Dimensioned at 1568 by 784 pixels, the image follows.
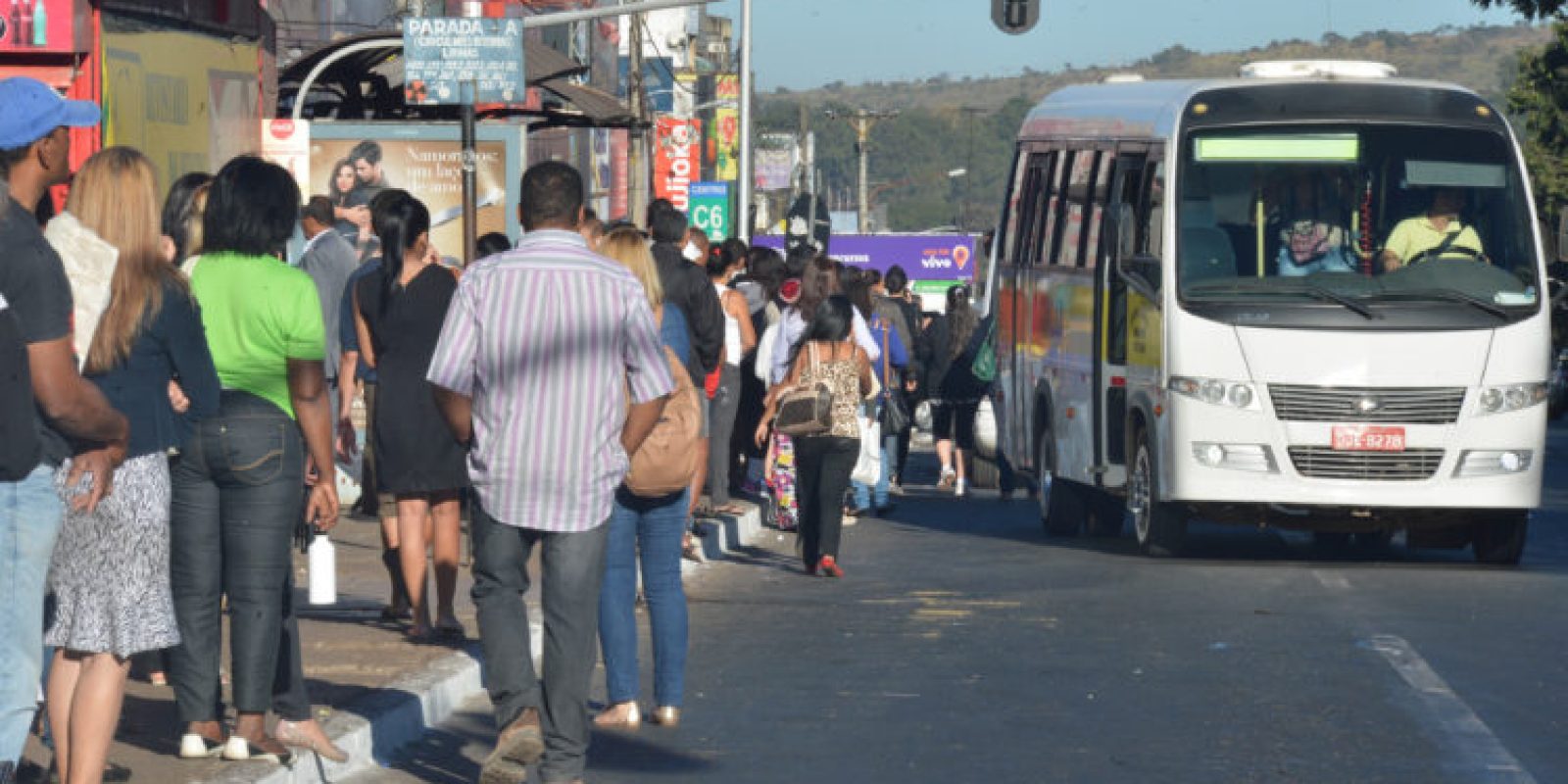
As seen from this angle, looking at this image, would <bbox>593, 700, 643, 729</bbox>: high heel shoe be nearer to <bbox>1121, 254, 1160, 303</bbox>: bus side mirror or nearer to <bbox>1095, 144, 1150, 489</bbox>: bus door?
<bbox>1121, 254, 1160, 303</bbox>: bus side mirror

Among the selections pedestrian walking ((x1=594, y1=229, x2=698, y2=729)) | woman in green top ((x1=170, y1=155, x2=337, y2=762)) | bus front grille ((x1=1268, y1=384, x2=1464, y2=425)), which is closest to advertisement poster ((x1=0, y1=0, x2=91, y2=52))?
pedestrian walking ((x1=594, y1=229, x2=698, y2=729))

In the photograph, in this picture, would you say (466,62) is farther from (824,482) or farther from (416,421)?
(416,421)

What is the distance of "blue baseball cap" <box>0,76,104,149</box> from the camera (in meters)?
6.86

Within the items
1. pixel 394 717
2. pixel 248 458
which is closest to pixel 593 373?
pixel 248 458

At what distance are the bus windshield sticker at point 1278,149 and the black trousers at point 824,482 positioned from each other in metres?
3.02

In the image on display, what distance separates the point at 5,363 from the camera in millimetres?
6105

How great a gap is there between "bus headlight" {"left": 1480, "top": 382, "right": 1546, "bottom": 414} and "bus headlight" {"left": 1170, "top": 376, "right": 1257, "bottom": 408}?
1342 mm

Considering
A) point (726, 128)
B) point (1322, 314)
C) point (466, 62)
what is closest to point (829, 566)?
point (1322, 314)

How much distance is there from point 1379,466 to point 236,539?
922cm

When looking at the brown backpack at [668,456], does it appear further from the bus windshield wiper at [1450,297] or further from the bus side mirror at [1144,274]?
the bus windshield wiper at [1450,297]

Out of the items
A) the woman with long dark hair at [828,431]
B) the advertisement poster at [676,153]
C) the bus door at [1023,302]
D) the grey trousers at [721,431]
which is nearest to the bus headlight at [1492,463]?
the woman with long dark hair at [828,431]

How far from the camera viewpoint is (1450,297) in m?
16.1

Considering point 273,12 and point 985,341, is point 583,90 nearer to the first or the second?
point 273,12

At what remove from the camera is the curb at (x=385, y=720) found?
317 inches
